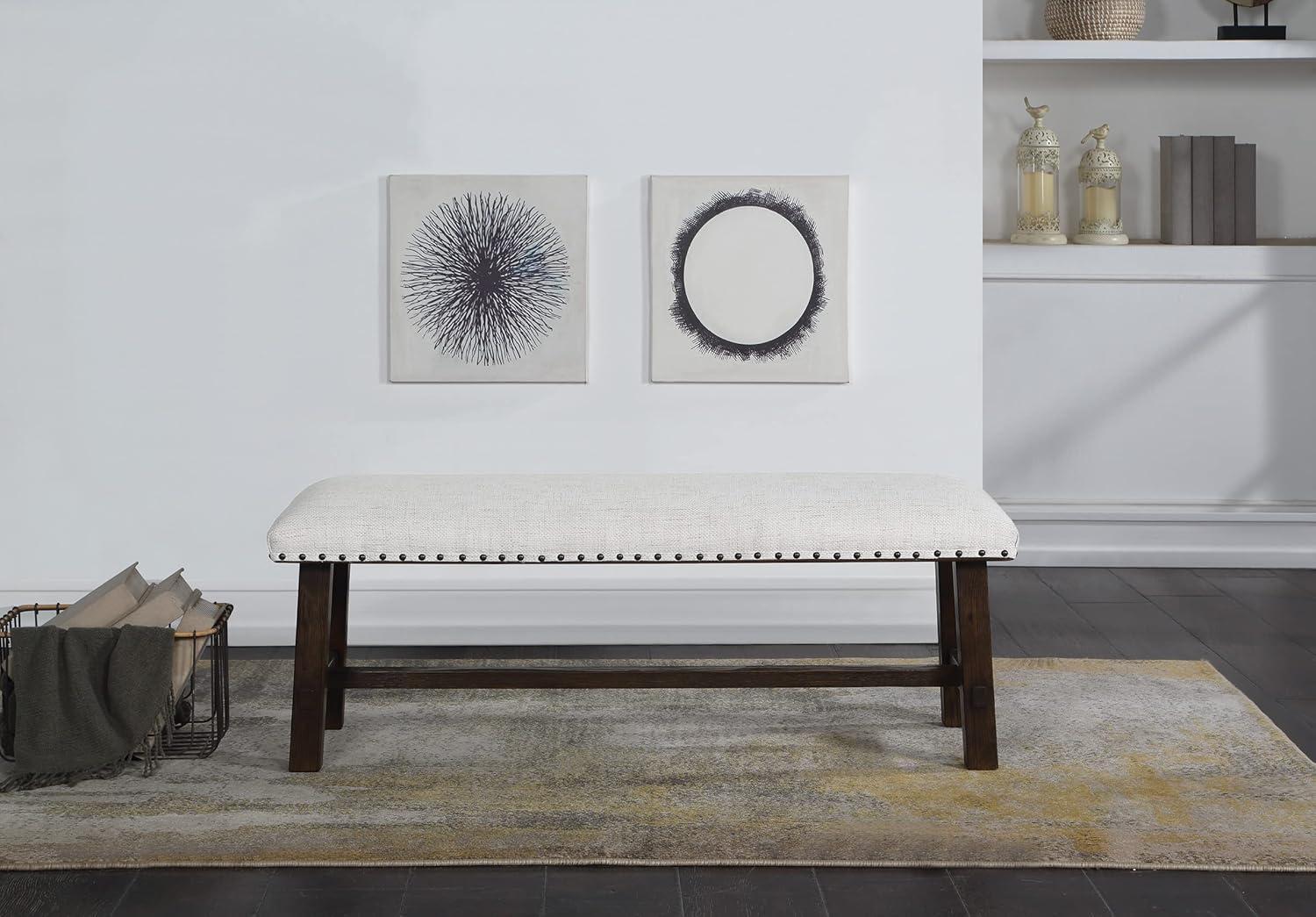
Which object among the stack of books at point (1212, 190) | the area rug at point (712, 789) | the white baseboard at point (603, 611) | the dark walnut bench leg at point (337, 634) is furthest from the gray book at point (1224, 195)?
the dark walnut bench leg at point (337, 634)

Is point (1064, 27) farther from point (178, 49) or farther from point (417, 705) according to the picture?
point (417, 705)

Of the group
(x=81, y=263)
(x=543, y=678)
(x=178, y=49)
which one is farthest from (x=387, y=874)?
(x=178, y=49)

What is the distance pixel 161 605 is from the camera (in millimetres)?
2656

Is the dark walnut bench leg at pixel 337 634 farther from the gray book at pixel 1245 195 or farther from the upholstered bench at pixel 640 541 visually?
the gray book at pixel 1245 195

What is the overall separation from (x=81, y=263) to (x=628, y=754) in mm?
1981

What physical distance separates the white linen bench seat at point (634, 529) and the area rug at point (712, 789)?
426 mm

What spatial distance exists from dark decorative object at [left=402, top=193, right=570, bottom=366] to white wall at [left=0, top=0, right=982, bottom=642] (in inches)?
4.2

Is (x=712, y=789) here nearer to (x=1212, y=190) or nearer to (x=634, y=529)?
(x=634, y=529)

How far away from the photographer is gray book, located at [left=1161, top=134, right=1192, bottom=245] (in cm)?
458

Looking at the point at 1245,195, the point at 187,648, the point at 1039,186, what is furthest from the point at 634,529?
the point at 1245,195

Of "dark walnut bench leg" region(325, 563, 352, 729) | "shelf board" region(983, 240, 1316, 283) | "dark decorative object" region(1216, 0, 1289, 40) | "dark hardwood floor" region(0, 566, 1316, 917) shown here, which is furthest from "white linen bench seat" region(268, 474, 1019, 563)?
"dark decorative object" region(1216, 0, 1289, 40)

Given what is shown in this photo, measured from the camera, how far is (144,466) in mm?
3465

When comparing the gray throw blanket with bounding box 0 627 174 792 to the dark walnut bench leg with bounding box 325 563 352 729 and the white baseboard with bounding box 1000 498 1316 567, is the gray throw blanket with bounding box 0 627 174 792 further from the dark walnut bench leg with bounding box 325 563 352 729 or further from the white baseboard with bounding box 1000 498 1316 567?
the white baseboard with bounding box 1000 498 1316 567

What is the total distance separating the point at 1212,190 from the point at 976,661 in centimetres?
280
